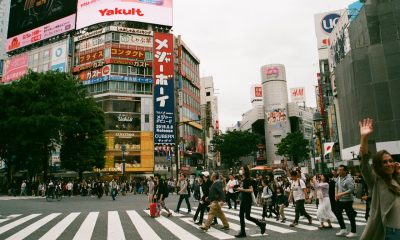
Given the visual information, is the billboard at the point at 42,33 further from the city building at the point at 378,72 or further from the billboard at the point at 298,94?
the billboard at the point at 298,94

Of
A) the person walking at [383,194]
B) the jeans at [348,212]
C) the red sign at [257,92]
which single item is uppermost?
the red sign at [257,92]

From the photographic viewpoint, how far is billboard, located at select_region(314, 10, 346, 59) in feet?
187

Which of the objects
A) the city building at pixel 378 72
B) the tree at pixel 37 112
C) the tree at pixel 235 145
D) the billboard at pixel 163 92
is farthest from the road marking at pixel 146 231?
the tree at pixel 235 145

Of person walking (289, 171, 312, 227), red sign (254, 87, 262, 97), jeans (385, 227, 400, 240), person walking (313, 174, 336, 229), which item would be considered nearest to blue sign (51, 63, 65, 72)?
person walking (289, 171, 312, 227)

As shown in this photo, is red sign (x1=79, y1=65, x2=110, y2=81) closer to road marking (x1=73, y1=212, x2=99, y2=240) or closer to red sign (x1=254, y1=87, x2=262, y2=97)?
road marking (x1=73, y1=212, x2=99, y2=240)

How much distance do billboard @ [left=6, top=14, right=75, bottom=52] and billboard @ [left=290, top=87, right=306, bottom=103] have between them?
243ft

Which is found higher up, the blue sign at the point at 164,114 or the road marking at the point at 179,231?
the blue sign at the point at 164,114

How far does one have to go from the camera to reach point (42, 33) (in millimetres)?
54500

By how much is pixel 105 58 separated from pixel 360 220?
42.7m

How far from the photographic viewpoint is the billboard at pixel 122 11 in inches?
1929

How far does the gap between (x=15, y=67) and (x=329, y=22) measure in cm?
5243

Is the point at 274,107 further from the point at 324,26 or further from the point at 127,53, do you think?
the point at 127,53

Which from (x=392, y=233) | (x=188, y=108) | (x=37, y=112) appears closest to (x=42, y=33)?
(x=188, y=108)

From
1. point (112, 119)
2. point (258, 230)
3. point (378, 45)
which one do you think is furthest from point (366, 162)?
point (112, 119)
